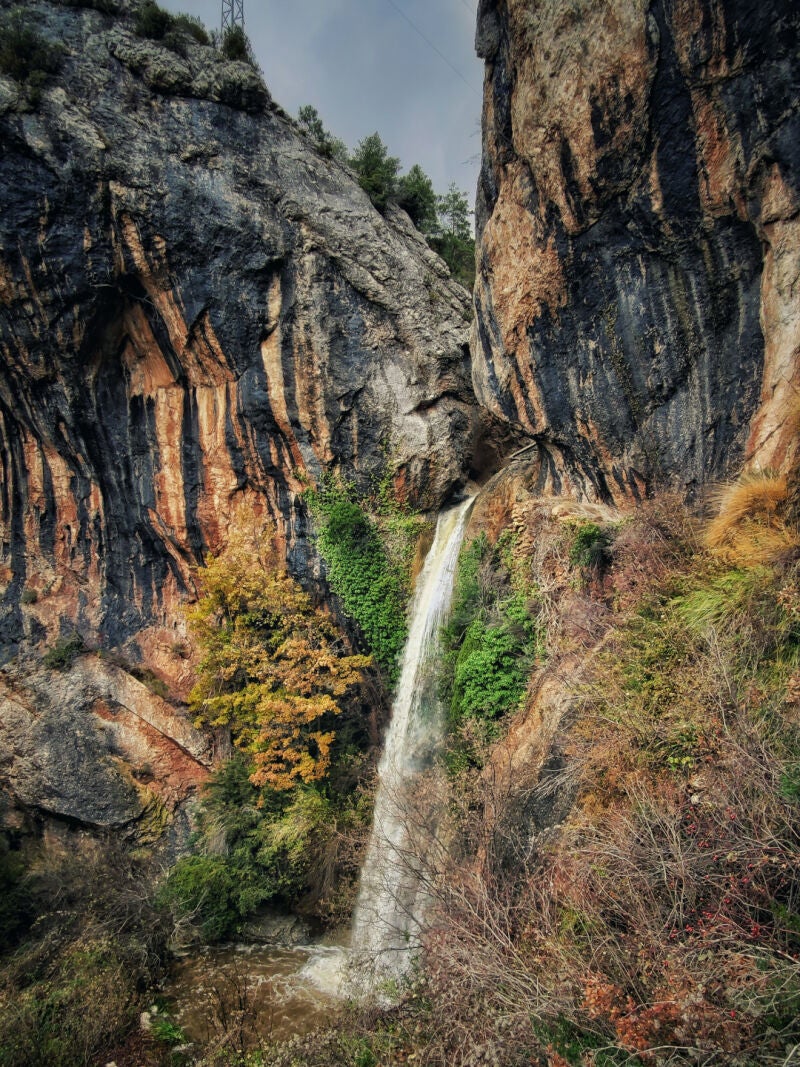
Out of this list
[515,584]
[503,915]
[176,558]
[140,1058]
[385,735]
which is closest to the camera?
[503,915]

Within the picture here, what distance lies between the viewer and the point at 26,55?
12156mm

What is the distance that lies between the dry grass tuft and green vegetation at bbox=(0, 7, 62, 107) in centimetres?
1566

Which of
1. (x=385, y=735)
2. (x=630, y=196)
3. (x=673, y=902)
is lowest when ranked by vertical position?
(x=385, y=735)

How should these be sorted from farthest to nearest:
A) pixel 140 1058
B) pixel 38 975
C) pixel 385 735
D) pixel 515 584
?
pixel 385 735
pixel 515 584
pixel 38 975
pixel 140 1058

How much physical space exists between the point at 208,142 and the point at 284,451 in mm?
7448

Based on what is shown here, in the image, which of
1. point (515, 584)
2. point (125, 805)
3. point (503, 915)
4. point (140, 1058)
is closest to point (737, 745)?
point (503, 915)

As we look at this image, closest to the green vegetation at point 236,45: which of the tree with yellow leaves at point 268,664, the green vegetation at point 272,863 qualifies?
the tree with yellow leaves at point 268,664

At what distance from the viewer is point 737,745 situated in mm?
3771

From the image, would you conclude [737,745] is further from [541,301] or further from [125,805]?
[125,805]

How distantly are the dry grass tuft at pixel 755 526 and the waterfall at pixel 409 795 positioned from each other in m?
4.59

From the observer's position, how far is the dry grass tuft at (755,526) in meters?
5.06

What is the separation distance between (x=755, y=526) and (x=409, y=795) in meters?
5.37

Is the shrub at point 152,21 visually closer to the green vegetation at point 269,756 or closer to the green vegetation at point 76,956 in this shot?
the green vegetation at point 269,756

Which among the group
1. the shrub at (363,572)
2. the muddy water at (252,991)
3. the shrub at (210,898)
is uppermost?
the shrub at (363,572)
